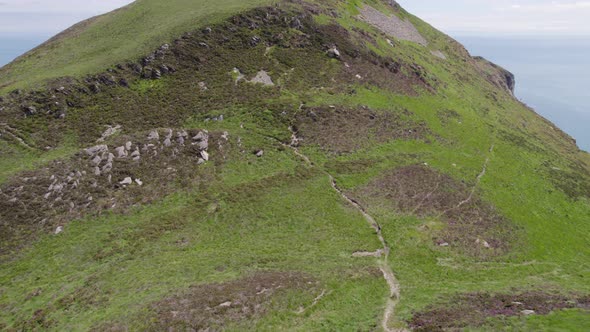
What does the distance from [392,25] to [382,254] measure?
86.6 metres

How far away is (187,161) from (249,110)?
14602mm

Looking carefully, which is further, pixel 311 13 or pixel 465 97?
pixel 465 97

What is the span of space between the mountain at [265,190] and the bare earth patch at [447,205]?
0.88 ft

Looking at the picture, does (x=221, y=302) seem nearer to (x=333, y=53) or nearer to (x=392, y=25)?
(x=333, y=53)

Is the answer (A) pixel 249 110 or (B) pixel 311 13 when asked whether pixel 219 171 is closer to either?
(A) pixel 249 110

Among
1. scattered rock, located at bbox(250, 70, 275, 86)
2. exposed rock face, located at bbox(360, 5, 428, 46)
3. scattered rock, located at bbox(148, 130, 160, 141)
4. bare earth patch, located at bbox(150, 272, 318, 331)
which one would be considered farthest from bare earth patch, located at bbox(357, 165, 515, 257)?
exposed rock face, located at bbox(360, 5, 428, 46)

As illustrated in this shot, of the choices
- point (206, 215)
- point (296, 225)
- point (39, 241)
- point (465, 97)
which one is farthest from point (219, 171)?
point (465, 97)

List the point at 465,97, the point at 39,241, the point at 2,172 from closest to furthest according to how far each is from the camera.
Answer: the point at 39,241, the point at 2,172, the point at 465,97

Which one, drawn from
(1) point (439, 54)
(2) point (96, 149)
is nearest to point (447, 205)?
(2) point (96, 149)

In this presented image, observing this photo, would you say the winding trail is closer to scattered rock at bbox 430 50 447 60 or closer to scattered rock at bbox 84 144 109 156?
scattered rock at bbox 84 144 109 156

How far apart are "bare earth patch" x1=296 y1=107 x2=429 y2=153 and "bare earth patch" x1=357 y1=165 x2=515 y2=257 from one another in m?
8.00

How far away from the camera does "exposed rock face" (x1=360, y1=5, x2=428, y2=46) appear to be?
98188 mm

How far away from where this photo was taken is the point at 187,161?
4612 cm

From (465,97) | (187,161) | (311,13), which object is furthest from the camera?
(465,97)
